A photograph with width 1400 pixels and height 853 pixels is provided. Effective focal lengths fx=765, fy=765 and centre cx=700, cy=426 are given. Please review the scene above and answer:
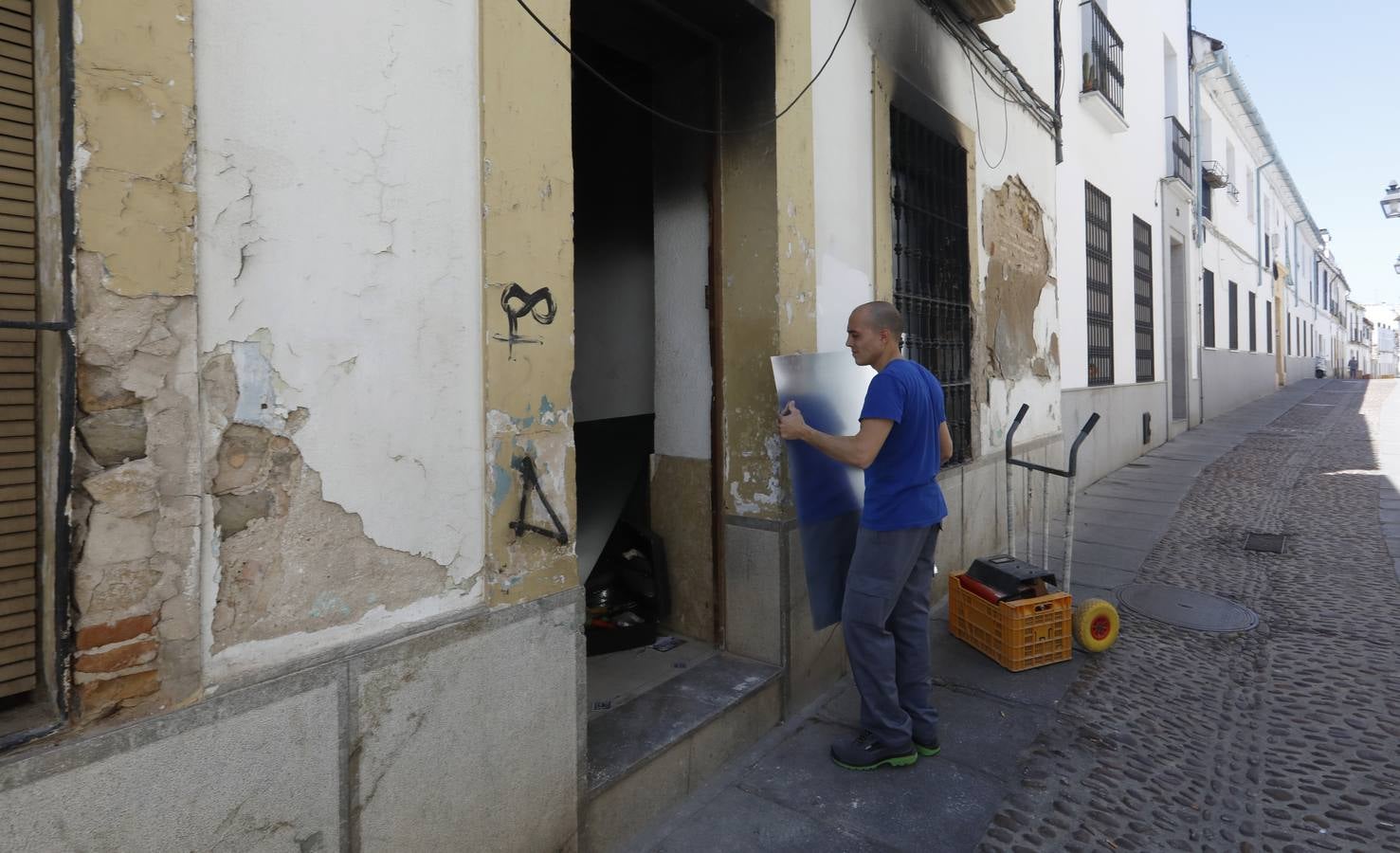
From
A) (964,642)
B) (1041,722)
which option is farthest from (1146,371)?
(1041,722)

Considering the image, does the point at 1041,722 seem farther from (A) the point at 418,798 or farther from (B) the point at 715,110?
(B) the point at 715,110

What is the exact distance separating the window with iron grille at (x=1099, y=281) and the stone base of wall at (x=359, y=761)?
28.0 feet

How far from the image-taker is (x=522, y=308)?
7.45 feet

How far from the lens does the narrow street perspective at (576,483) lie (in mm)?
1479

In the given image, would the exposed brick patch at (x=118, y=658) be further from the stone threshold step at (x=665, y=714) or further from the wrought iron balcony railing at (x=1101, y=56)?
the wrought iron balcony railing at (x=1101, y=56)

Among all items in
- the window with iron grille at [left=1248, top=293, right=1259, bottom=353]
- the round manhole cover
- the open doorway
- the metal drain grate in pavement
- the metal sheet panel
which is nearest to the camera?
the metal sheet panel

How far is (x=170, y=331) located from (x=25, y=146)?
0.42 m

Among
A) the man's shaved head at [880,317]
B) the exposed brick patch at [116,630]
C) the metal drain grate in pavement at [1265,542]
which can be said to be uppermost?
the man's shaved head at [880,317]

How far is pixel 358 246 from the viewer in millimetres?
1876

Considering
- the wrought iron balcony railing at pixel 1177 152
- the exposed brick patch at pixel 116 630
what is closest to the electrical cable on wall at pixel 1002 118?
the exposed brick patch at pixel 116 630

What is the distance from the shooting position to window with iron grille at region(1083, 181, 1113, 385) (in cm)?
917

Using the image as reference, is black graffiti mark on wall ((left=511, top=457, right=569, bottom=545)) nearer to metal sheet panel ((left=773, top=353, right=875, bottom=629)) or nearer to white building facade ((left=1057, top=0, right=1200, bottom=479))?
metal sheet panel ((left=773, top=353, right=875, bottom=629))

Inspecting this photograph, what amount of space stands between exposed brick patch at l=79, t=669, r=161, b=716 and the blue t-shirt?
2.25 metres

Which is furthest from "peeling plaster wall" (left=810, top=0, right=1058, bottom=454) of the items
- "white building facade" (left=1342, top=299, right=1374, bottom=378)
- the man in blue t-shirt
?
"white building facade" (left=1342, top=299, right=1374, bottom=378)
